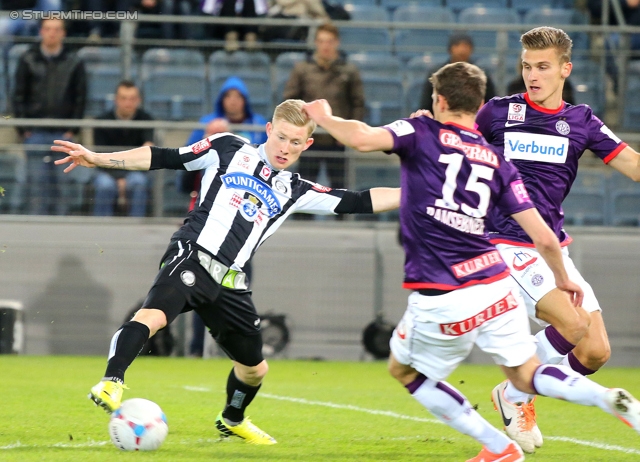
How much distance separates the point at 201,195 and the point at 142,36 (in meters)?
7.21

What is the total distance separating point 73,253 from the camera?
11.4m

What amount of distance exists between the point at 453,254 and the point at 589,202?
7612mm

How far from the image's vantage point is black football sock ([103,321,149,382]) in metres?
5.24

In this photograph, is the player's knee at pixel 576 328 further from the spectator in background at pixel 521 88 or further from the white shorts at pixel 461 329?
the spectator in background at pixel 521 88

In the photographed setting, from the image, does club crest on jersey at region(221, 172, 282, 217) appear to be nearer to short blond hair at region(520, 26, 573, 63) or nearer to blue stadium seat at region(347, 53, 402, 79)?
short blond hair at region(520, 26, 573, 63)

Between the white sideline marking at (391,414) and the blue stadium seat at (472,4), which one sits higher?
the blue stadium seat at (472,4)

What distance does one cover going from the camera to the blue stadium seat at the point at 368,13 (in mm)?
14414

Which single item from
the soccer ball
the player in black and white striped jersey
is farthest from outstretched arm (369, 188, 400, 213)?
the soccer ball

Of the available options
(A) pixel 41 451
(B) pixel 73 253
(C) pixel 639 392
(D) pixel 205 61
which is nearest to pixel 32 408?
(A) pixel 41 451

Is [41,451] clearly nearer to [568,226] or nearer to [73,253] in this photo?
[73,253]

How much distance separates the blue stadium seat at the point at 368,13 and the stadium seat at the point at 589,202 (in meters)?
4.06

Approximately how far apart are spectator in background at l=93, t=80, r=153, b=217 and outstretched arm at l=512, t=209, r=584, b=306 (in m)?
7.05

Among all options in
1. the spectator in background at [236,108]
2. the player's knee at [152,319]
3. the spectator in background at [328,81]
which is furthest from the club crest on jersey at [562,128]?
the spectator in background at [328,81]

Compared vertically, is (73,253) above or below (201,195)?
below
